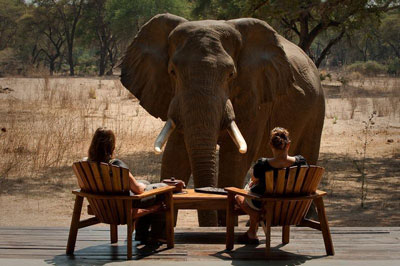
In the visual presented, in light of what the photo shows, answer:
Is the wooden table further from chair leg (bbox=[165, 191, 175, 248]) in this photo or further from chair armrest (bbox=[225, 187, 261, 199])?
chair armrest (bbox=[225, 187, 261, 199])

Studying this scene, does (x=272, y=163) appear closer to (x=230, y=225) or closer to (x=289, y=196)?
(x=289, y=196)

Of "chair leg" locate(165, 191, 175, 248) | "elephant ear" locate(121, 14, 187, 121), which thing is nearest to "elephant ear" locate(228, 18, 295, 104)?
"elephant ear" locate(121, 14, 187, 121)

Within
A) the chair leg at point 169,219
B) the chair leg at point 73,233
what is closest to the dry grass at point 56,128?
the chair leg at point 73,233

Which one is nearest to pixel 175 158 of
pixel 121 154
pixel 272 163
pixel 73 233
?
pixel 73 233

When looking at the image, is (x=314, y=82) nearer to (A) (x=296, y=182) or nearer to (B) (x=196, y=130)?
(B) (x=196, y=130)

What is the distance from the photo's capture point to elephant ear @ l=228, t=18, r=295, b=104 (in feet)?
25.4

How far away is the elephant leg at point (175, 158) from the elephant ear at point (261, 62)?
839 mm

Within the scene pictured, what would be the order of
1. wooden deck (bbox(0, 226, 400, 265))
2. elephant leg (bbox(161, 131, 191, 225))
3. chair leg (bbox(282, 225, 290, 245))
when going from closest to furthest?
wooden deck (bbox(0, 226, 400, 265))
chair leg (bbox(282, 225, 290, 245))
elephant leg (bbox(161, 131, 191, 225))

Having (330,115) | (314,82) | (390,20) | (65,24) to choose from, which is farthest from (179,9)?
(314,82)

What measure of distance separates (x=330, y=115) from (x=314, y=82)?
12156 mm

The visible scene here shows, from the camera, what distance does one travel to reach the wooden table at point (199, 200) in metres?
6.00

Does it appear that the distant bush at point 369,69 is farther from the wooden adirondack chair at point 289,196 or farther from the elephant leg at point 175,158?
the wooden adirondack chair at point 289,196

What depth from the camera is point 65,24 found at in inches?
2087

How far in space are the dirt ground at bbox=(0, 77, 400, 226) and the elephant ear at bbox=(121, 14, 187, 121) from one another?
2.28 meters
